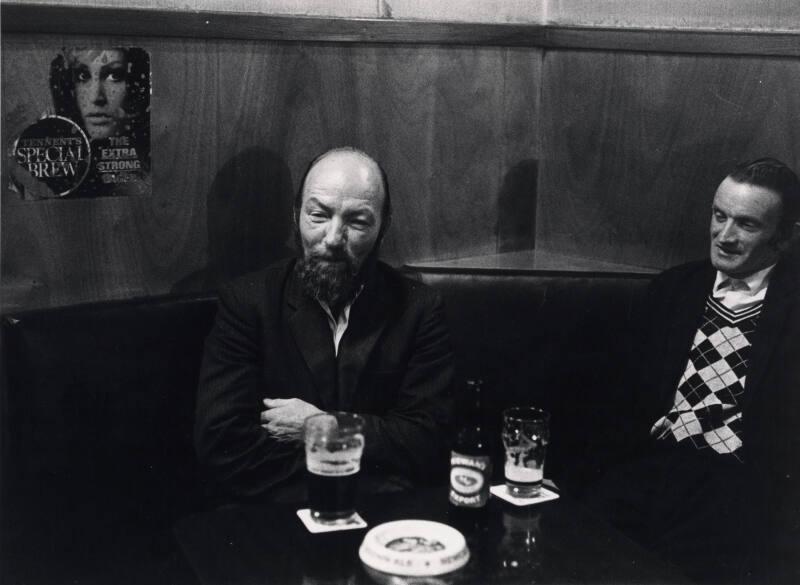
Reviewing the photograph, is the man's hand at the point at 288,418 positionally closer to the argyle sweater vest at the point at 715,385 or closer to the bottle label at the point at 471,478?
the bottle label at the point at 471,478

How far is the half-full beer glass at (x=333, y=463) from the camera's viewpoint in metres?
1.79

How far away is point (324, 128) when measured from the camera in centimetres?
304

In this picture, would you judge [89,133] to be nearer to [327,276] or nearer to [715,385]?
[327,276]

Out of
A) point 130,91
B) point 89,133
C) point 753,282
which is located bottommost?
point 753,282

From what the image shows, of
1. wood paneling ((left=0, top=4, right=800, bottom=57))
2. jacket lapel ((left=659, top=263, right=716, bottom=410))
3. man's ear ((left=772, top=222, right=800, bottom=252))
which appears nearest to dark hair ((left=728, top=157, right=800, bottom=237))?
man's ear ((left=772, top=222, right=800, bottom=252))

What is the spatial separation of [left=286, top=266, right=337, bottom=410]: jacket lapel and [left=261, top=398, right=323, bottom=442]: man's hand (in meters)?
0.09

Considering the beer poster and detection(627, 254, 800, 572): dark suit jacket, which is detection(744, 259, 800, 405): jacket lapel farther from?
the beer poster

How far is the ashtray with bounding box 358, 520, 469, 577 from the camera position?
1.63 m

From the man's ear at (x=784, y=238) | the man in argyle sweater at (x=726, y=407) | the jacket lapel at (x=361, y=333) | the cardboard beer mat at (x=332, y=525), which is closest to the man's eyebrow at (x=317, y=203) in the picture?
the jacket lapel at (x=361, y=333)

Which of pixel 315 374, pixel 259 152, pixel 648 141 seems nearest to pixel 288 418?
pixel 315 374

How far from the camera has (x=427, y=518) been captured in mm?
1919

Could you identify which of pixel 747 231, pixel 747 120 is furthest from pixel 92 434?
pixel 747 120

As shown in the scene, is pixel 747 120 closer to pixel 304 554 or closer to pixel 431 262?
pixel 431 262

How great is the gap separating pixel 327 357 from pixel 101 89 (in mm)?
988
